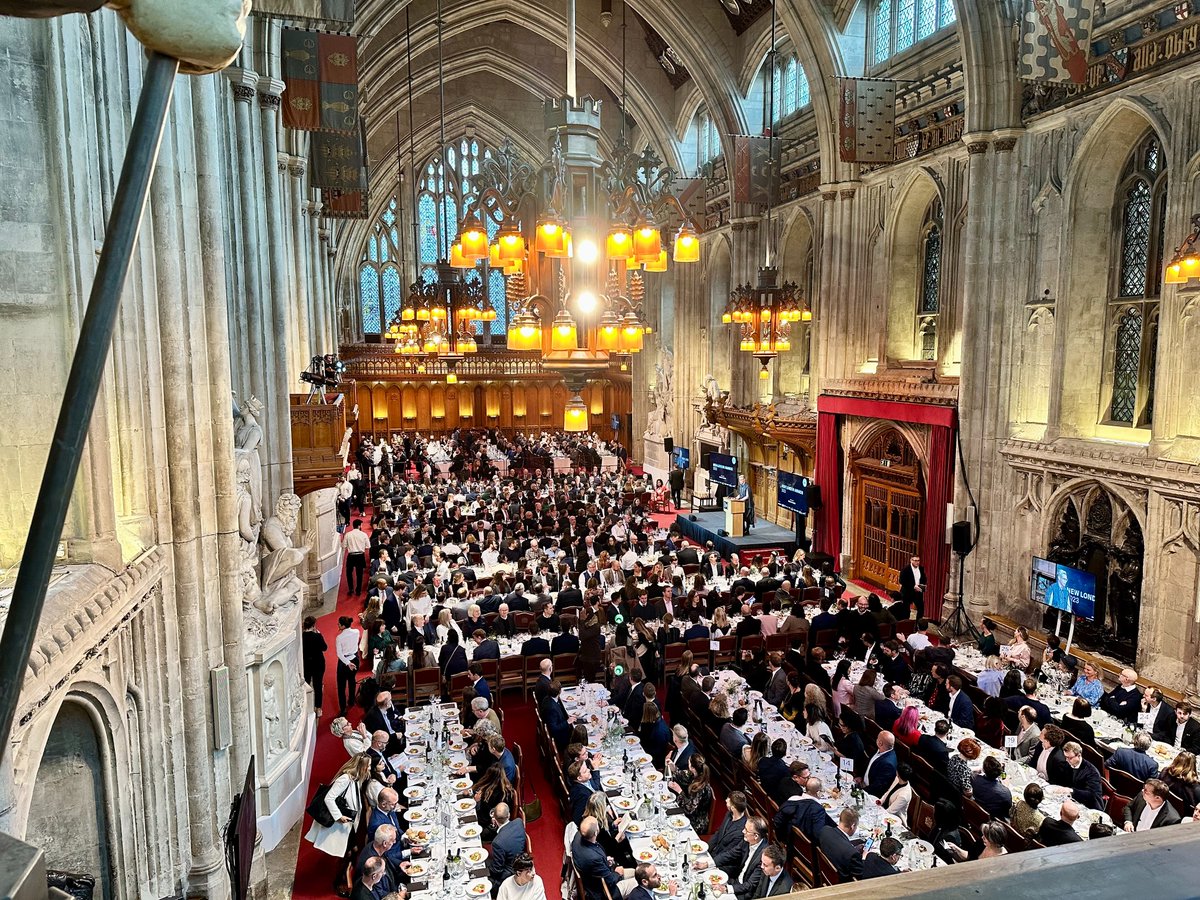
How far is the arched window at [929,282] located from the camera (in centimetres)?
1539

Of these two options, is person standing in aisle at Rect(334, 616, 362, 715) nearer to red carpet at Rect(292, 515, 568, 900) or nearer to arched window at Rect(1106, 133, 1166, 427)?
red carpet at Rect(292, 515, 568, 900)

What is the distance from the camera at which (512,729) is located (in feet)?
33.4

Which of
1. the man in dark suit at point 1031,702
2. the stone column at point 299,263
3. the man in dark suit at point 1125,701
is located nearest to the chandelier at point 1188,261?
the man in dark suit at point 1125,701

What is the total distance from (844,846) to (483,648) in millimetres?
5585

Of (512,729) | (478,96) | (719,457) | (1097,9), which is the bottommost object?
(512,729)

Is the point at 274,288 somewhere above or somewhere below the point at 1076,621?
above

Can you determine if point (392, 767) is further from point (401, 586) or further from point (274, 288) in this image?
point (274, 288)

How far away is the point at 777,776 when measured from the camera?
7270mm

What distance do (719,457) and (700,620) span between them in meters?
8.87

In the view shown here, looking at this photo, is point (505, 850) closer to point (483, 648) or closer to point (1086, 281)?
point (483, 648)

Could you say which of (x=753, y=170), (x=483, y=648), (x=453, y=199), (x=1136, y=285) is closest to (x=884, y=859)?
(x=483, y=648)

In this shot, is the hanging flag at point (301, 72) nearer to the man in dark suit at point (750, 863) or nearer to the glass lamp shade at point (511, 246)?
the glass lamp shade at point (511, 246)

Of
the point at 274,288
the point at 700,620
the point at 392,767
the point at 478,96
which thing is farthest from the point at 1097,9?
the point at 478,96

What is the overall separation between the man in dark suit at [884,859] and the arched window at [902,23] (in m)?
14.1
